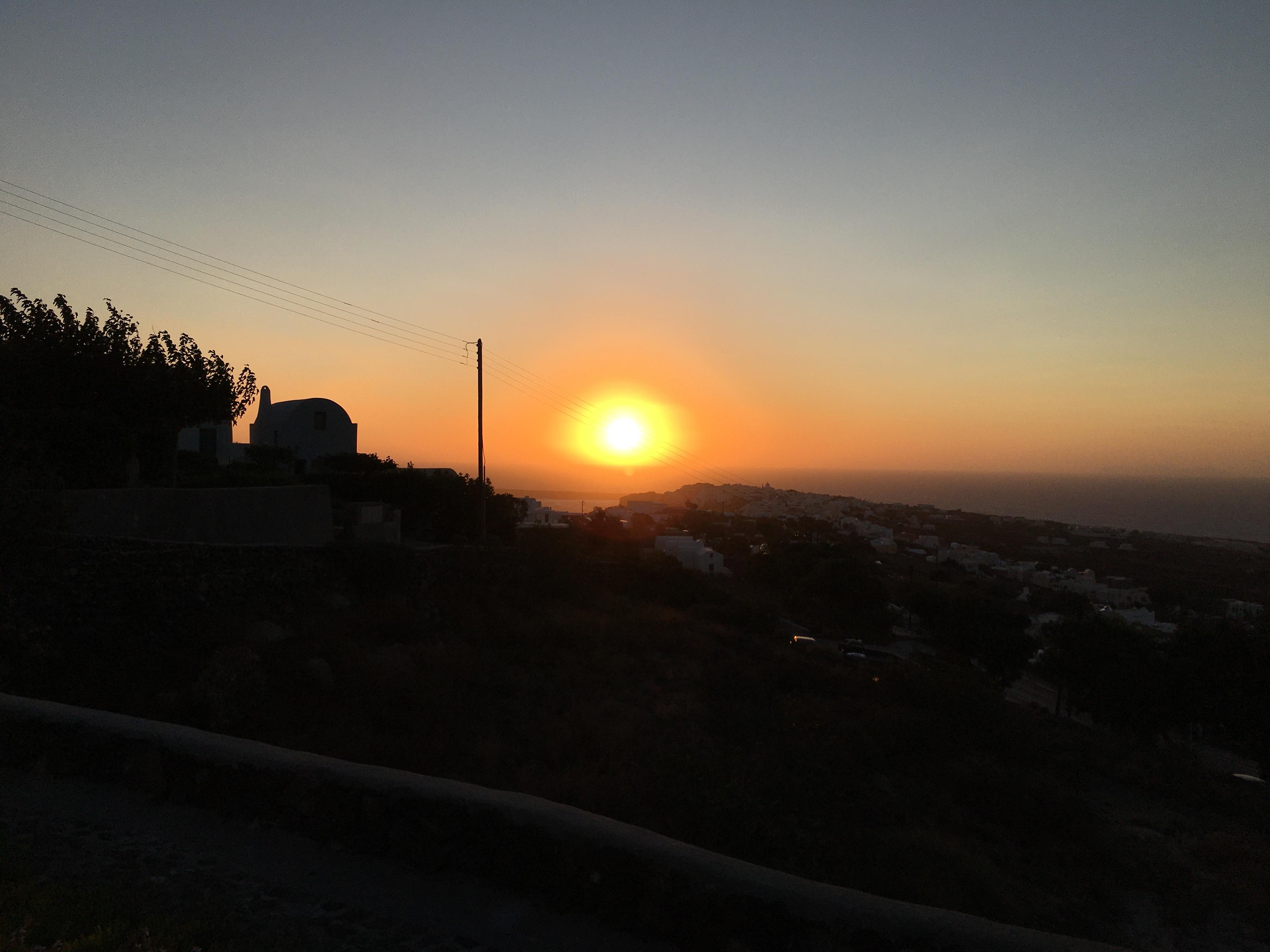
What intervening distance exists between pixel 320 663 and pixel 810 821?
7.46 meters

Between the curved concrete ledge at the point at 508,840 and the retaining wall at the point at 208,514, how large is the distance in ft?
24.6

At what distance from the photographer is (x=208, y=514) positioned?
14617mm

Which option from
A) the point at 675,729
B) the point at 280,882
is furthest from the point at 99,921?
the point at 675,729

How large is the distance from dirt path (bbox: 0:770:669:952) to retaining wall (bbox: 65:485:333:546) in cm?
810

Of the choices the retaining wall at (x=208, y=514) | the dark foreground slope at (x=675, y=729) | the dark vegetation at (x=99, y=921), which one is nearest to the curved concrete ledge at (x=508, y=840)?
the dark vegetation at (x=99, y=921)

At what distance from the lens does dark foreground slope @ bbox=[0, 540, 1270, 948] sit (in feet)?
23.7

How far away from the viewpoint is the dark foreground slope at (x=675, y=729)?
7215 mm

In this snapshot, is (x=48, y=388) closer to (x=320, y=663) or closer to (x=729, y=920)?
(x=320, y=663)

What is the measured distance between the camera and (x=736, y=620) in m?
22.1

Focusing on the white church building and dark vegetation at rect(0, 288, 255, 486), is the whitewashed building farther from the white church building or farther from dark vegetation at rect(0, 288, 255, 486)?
dark vegetation at rect(0, 288, 255, 486)

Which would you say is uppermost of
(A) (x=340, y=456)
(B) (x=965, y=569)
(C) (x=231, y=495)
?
(A) (x=340, y=456)

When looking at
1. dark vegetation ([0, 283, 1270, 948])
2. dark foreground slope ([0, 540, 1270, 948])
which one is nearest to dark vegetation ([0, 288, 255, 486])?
dark vegetation ([0, 283, 1270, 948])

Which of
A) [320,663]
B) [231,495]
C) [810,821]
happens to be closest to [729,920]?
[810,821]

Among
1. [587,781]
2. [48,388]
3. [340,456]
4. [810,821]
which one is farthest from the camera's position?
[340,456]
